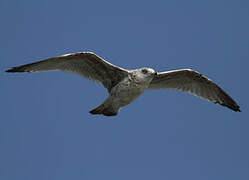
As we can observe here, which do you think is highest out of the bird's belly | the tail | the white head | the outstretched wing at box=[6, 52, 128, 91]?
the outstretched wing at box=[6, 52, 128, 91]

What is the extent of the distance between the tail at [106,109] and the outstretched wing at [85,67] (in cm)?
44

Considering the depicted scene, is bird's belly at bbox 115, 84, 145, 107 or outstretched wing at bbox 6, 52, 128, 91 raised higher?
outstretched wing at bbox 6, 52, 128, 91

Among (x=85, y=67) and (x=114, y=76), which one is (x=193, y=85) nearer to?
(x=114, y=76)

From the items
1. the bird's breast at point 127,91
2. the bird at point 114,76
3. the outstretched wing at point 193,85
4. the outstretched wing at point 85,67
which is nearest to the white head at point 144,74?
the bird at point 114,76

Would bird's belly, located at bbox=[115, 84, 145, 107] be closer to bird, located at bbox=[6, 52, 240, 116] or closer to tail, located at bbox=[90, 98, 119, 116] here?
bird, located at bbox=[6, 52, 240, 116]

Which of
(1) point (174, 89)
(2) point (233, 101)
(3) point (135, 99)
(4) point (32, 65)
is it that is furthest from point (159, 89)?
(4) point (32, 65)

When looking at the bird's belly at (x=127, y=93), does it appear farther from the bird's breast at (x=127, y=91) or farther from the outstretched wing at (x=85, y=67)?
the outstretched wing at (x=85, y=67)

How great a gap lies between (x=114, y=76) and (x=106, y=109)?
2.69ft

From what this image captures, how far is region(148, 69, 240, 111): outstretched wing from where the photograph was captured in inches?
458

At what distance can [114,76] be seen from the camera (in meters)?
11.2

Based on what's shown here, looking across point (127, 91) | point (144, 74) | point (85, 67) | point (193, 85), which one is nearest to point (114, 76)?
point (127, 91)

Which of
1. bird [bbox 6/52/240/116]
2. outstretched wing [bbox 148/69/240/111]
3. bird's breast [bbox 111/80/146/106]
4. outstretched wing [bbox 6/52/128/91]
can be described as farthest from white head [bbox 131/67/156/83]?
outstretched wing [bbox 148/69/240/111]

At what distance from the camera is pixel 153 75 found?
1062 cm

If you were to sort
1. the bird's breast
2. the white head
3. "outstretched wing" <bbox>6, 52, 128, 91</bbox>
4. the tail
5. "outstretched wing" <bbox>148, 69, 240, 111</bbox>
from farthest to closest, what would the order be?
"outstretched wing" <bbox>148, 69, 240, 111</bbox>
the tail
"outstretched wing" <bbox>6, 52, 128, 91</bbox>
the bird's breast
the white head
